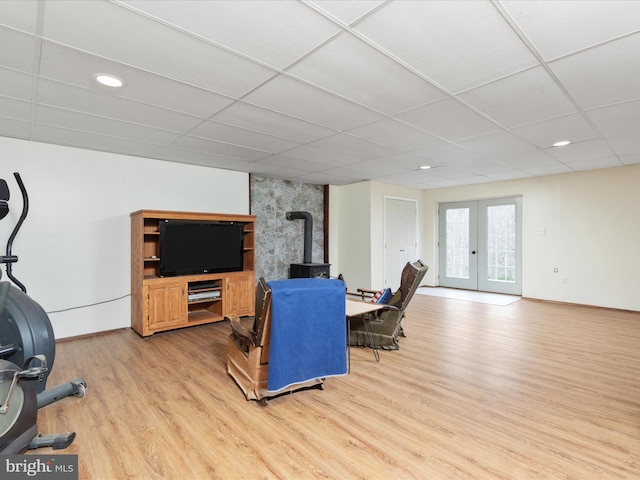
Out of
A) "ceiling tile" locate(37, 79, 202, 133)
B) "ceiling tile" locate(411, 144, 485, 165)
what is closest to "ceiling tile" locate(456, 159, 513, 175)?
"ceiling tile" locate(411, 144, 485, 165)

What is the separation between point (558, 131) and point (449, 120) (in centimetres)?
142

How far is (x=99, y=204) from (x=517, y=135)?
17.8 ft

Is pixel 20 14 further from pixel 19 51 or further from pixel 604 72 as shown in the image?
pixel 604 72

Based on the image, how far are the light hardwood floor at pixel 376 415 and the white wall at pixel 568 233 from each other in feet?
7.63

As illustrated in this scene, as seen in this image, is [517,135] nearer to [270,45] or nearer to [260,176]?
[270,45]

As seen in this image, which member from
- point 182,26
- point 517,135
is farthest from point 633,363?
point 182,26

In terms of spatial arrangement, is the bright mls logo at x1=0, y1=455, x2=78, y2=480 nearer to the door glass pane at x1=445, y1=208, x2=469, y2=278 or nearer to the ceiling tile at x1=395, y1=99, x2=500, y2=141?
the ceiling tile at x1=395, y1=99, x2=500, y2=141

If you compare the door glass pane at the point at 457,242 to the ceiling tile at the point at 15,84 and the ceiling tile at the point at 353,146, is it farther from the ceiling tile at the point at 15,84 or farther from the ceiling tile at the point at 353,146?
the ceiling tile at the point at 15,84

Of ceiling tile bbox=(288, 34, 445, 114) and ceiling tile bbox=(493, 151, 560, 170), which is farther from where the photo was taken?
ceiling tile bbox=(493, 151, 560, 170)

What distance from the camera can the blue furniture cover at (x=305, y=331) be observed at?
2494 millimetres

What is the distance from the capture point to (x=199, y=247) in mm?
4898

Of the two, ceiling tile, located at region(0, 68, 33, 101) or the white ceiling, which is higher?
the white ceiling

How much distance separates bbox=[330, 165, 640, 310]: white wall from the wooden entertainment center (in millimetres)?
2691

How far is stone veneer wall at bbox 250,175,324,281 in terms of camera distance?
6398 millimetres
